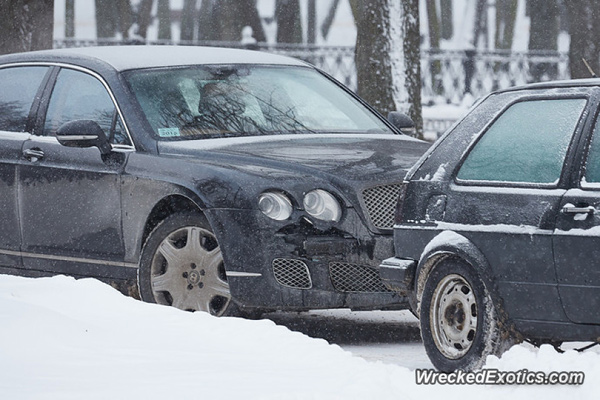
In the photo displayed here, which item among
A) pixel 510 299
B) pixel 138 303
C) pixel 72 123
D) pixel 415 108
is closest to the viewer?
pixel 510 299

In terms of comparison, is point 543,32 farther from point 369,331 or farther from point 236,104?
point 369,331

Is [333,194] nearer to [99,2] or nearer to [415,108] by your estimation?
[415,108]

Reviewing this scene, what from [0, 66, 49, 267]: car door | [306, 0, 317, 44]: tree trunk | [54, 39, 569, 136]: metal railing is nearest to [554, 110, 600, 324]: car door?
[0, 66, 49, 267]: car door

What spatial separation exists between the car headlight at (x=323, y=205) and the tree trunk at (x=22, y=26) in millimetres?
9764

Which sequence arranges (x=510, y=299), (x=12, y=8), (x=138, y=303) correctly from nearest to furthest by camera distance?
(x=510, y=299) < (x=138, y=303) < (x=12, y=8)

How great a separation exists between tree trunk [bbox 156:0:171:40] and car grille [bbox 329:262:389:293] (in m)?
28.2

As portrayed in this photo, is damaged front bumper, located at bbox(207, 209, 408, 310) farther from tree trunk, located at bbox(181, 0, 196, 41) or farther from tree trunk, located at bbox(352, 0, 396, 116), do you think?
tree trunk, located at bbox(181, 0, 196, 41)

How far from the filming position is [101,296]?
7.40 meters

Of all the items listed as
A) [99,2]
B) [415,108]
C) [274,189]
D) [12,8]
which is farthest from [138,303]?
[99,2]

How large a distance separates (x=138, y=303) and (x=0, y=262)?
2.74 metres

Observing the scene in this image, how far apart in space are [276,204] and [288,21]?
25.2 metres

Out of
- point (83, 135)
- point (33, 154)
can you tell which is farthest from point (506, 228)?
point (33, 154)

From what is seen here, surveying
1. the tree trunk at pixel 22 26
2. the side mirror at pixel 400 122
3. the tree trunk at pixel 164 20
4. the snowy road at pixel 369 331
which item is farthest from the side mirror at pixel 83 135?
the tree trunk at pixel 164 20

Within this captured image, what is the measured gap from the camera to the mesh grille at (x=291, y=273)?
26.2 ft
